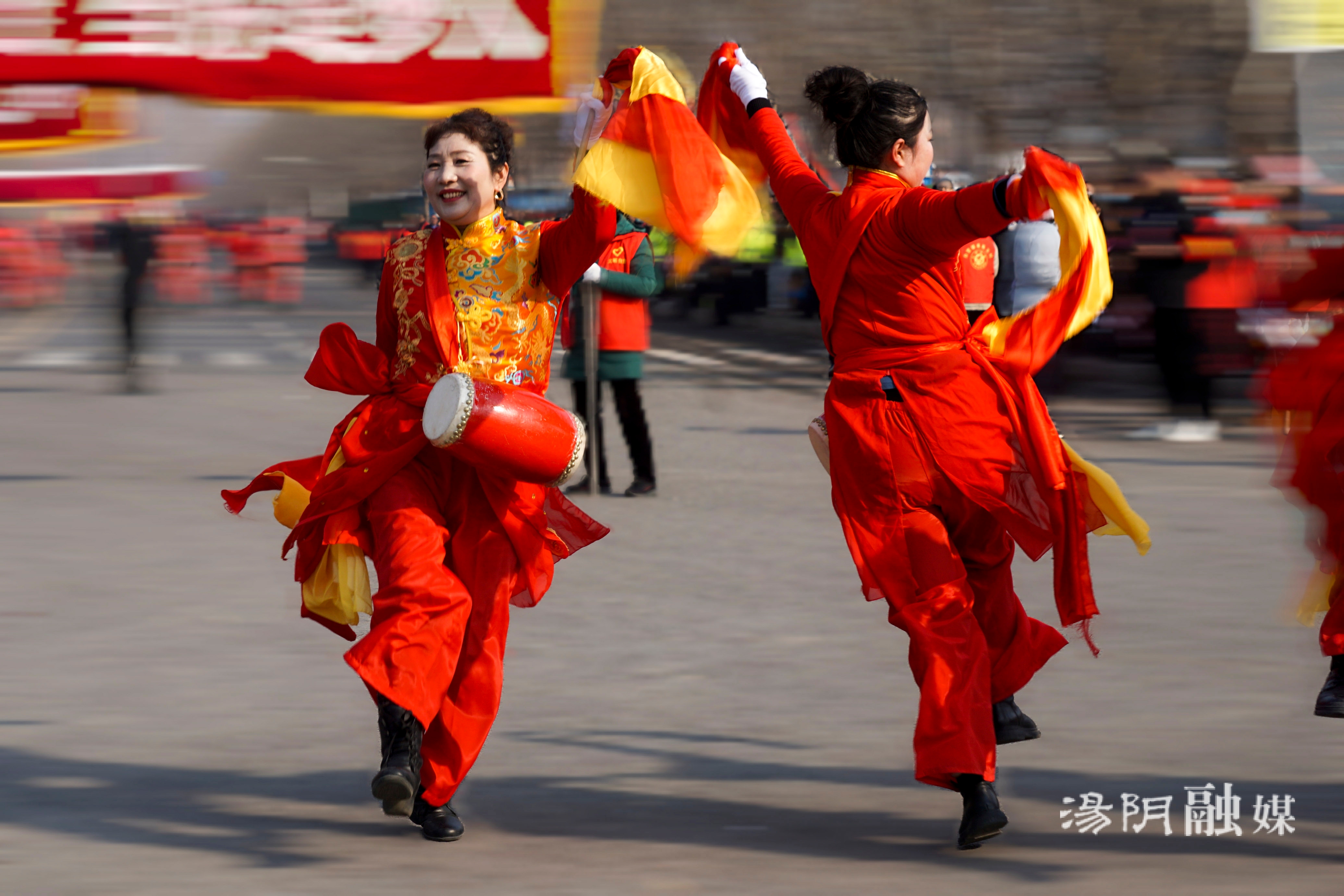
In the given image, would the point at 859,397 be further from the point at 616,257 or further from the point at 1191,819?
the point at 616,257

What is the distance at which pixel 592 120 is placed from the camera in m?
4.98

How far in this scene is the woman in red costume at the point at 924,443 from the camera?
176 inches

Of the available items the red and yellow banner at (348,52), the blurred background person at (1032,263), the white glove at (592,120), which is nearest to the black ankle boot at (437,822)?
the white glove at (592,120)

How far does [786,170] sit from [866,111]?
13.1 inches

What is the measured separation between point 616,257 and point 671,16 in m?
15.2

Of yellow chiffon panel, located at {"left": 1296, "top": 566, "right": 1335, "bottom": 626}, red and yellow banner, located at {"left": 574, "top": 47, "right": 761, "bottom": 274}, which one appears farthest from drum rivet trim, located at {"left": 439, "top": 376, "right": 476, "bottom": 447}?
yellow chiffon panel, located at {"left": 1296, "top": 566, "right": 1335, "bottom": 626}

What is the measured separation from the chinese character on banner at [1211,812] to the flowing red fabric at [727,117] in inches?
77.5

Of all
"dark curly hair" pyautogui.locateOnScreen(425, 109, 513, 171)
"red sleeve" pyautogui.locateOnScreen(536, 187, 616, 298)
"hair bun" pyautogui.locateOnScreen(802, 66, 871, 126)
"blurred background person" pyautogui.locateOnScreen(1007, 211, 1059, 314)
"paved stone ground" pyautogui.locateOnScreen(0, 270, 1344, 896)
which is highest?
"hair bun" pyautogui.locateOnScreen(802, 66, 871, 126)

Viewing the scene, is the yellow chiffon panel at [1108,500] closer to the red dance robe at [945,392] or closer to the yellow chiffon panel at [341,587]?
the red dance robe at [945,392]

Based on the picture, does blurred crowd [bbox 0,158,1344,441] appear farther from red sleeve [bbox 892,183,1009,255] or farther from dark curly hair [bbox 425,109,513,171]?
dark curly hair [bbox 425,109,513,171]

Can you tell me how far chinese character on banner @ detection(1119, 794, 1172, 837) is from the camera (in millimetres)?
4648

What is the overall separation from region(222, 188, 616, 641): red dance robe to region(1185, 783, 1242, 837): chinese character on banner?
1691 millimetres

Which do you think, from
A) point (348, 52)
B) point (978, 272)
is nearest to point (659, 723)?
point (978, 272)

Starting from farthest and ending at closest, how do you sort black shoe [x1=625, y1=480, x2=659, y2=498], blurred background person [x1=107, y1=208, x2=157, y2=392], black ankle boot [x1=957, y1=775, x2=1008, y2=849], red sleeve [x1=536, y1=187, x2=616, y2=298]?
blurred background person [x1=107, y1=208, x2=157, y2=392]
black shoe [x1=625, y1=480, x2=659, y2=498]
red sleeve [x1=536, y1=187, x2=616, y2=298]
black ankle boot [x1=957, y1=775, x2=1008, y2=849]
